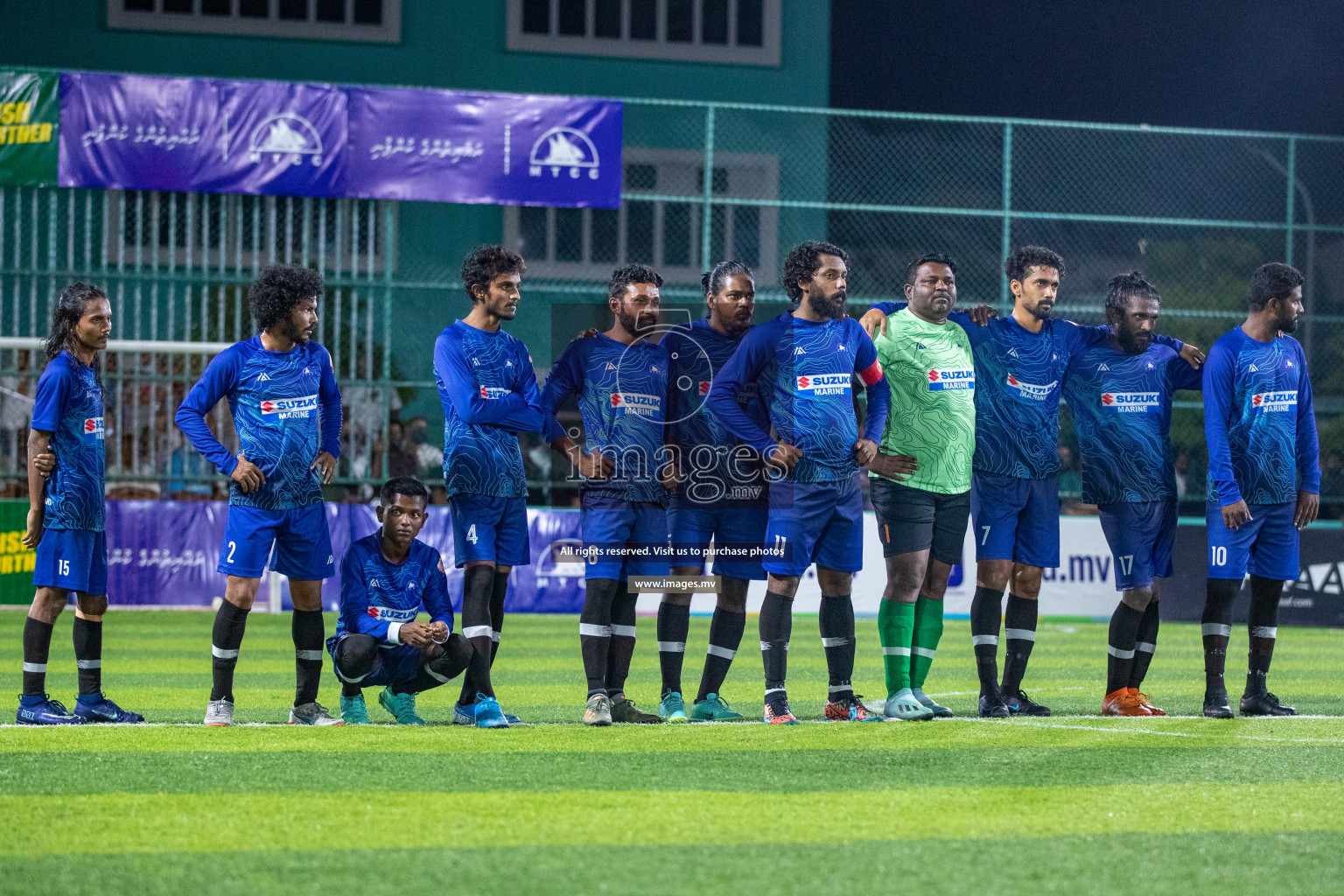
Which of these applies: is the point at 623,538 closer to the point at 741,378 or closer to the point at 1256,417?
the point at 741,378

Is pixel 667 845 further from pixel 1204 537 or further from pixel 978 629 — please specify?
pixel 1204 537

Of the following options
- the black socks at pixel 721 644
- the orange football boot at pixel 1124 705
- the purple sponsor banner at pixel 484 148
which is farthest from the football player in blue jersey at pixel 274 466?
the purple sponsor banner at pixel 484 148

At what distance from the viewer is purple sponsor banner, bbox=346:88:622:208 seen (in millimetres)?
16797

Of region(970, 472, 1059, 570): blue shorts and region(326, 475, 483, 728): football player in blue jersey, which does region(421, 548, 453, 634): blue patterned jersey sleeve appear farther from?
region(970, 472, 1059, 570): blue shorts

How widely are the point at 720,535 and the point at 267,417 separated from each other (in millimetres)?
2197

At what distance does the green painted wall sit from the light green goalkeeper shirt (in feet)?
42.8

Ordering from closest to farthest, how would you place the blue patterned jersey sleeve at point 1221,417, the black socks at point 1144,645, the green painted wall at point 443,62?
the blue patterned jersey sleeve at point 1221,417
the black socks at point 1144,645
the green painted wall at point 443,62

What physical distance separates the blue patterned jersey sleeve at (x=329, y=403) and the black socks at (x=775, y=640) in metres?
2.21

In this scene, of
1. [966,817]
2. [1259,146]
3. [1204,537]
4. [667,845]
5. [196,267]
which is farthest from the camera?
[1259,146]

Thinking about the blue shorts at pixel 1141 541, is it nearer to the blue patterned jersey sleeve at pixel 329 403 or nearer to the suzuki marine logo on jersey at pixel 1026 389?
the suzuki marine logo on jersey at pixel 1026 389

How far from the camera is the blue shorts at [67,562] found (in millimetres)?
7141

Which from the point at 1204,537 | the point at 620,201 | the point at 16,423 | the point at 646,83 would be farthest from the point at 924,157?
the point at 16,423

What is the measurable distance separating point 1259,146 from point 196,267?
12803 millimetres

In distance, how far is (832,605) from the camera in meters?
7.05
